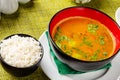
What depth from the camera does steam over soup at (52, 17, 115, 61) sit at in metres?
1.18

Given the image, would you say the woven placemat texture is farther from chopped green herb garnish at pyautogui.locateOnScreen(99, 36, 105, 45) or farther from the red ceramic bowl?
chopped green herb garnish at pyautogui.locateOnScreen(99, 36, 105, 45)

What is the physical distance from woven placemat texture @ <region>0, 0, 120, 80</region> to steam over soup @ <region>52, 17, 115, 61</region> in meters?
0.17

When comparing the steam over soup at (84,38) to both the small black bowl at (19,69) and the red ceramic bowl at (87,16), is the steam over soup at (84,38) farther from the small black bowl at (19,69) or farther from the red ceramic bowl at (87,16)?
the small black bowl at (19,69)

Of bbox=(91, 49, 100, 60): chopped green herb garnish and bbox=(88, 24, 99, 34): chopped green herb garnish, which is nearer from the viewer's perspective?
bbox=(91, 49, 100, 60): chopped green herb garnish

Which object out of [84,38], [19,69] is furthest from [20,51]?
[84,38]

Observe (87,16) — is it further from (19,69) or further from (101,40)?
(19,69)

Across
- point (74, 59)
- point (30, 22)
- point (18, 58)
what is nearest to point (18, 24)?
point (30, 22)

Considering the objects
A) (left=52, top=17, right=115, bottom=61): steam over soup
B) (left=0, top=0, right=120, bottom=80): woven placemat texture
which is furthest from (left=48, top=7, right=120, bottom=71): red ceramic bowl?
(left=0, top=0, right=120, bottom=80): woven placemat texture

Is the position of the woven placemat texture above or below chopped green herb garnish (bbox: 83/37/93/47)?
below

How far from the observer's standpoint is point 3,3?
1.40m

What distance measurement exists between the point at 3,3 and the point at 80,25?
399 millimetres

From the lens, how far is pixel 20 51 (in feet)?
3.84

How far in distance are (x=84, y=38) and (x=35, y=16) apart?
0.38m

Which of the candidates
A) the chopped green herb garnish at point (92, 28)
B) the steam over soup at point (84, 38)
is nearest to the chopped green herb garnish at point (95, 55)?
the steam over soup at point (84, 38)
